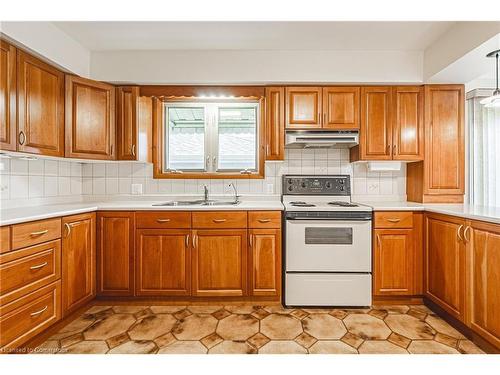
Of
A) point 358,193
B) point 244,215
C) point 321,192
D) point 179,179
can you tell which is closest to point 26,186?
point 179,179

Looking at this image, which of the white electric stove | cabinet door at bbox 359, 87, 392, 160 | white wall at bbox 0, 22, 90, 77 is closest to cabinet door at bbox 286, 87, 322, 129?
cabinet door at bbox 359, 87, 392, 160

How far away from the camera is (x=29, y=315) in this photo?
68.3 inches

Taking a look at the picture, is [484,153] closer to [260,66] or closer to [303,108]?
[303,108]

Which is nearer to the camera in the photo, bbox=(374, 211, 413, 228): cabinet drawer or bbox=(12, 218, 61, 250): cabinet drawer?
bbox=(12, 218, 61, 250): cabinet drawer

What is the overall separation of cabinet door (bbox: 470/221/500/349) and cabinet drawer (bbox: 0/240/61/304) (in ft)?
9.79

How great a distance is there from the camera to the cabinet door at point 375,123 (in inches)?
106

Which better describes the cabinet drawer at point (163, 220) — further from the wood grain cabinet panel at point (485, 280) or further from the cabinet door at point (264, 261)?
the wood grain cabinet panel at point (485, 280)

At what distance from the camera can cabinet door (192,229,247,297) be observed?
2430 millimetres

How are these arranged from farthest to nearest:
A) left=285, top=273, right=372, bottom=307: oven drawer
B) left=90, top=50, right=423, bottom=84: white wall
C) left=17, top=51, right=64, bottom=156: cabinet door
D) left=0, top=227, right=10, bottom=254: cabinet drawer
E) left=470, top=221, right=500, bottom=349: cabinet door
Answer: left=90, top=50, right=423, bottom=84: white wall < left=285, top=273, right=372, bottom=307: oven drawer < left=17, top=51, right=64, bottom=156: cabinet door < left=470, top=221, right=500, bottom=349: cabinet door < left=0, top=227, right=10, bottom=254: cabinet drawer

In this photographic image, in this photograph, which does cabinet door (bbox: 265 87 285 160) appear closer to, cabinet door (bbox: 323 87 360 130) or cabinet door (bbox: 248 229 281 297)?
cabinet door (bbox: 323 87 360 130)

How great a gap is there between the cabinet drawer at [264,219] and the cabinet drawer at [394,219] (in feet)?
2.98

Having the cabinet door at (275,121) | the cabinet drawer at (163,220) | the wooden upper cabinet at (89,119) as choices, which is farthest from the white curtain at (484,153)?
the wooden upper cabinet at (89,119)


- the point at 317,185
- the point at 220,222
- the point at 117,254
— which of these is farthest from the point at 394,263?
the point at 117,254
